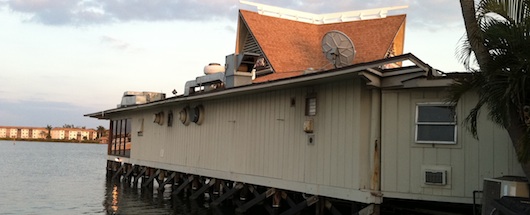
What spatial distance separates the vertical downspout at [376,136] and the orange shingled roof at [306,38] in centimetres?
1879

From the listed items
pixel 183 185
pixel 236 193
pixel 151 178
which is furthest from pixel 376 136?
pixel 151 178

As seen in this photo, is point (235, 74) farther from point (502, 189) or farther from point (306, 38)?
point (306, 38)

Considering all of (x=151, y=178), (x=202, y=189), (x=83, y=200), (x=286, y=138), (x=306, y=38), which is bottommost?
(x=83, y=200)

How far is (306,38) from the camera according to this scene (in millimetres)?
35500

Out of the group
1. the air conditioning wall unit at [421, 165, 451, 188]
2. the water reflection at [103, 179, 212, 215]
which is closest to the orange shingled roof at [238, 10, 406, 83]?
the water reflection at [103, 179, 212, 215]

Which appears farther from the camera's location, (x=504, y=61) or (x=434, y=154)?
(x=434, y=154)

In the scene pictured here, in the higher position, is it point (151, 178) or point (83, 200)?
point (151, 178)

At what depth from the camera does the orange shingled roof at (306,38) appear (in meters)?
31.7

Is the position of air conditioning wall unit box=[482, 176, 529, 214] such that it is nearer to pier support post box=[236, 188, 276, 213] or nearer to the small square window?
A: the small square window

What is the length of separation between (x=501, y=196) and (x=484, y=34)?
245 centimetres

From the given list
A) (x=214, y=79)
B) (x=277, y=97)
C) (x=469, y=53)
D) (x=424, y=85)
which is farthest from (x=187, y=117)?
(x=469, y=53)

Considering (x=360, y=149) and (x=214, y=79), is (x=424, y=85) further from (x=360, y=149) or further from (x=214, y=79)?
(x=214, y=79)

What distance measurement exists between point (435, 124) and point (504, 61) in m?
2.77

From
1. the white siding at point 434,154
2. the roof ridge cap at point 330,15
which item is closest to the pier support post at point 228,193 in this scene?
the white siding at point 434,154
